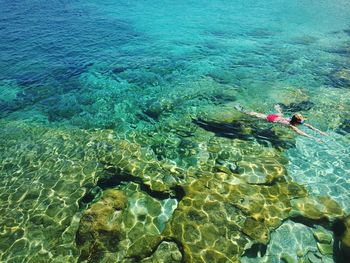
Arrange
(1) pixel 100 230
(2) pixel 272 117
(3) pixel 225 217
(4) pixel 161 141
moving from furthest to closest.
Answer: (2) pixel 272 117, (4) pixel 161 141, (3) pixel 225 217, (1) pixel 100 230

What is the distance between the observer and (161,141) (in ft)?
39.3

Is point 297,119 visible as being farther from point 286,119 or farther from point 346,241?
point 346,241

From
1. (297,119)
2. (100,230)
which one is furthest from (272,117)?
(100,230)

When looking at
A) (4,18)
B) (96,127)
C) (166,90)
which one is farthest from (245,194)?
(4,18)

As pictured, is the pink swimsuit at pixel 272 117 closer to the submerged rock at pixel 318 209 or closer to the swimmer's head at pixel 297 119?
the swimmer's head at pixel 297 119

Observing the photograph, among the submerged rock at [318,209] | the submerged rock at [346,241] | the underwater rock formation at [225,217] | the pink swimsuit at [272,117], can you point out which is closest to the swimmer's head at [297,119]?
the pink swimsuit at [272,117]

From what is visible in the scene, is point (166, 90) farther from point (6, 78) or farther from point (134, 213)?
point (6, 78)

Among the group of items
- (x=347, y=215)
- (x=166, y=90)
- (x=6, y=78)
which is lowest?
(x=6, y=78)

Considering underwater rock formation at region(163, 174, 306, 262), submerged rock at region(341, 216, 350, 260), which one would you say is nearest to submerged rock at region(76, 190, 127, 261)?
underwater rock formation at region(163, 174, 306, 262)

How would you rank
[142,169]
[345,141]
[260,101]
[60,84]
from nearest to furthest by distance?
[142,169] < [345,141] < [260,101] < [60,84]

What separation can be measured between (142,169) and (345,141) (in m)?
8.53

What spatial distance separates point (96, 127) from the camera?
13234 mm

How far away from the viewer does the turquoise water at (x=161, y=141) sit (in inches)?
313

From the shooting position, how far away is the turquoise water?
7.96 m
